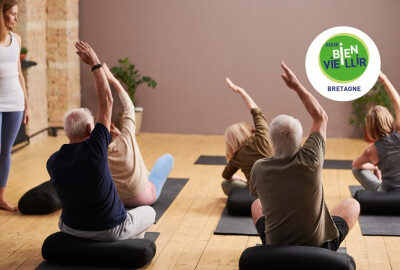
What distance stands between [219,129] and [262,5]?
1501 mm

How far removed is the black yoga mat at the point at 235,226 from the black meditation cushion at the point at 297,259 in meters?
0.84

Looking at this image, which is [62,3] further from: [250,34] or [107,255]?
[107,255]

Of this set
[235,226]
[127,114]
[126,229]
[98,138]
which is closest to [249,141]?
[235,226]

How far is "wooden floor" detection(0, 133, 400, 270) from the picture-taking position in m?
3.75

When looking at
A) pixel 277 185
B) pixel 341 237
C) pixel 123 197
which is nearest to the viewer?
pixel 277 185

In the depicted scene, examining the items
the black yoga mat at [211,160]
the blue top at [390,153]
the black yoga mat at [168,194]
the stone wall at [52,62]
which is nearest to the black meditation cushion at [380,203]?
the blue top at [390,153]

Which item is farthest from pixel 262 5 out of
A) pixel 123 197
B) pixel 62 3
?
pixel 123 197

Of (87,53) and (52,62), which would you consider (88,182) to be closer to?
(87,53)

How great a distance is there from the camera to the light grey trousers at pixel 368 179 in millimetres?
4848

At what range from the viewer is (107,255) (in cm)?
355

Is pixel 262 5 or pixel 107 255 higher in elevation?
pixel 262 5

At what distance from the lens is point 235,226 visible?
14.4 ft

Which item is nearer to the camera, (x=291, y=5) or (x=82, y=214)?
(x=82, y=214)

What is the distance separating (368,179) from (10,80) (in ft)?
8.37
